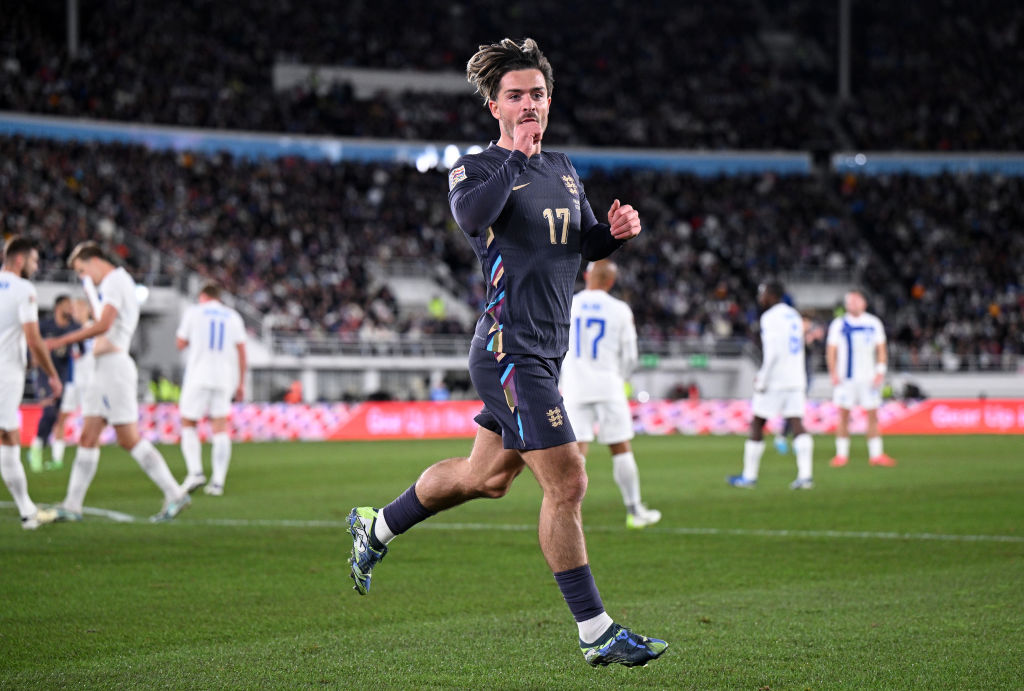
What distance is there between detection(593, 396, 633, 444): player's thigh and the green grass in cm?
81

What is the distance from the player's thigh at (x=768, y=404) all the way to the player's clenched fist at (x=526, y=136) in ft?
31.2

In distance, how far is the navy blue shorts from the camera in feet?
15.6

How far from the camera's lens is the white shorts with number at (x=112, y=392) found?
10023mm

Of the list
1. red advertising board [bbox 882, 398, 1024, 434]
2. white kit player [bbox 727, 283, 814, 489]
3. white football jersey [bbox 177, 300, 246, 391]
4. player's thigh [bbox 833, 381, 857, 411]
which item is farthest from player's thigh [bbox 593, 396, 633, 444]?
red advertising board [bbox 882, 398, 1024, 434]

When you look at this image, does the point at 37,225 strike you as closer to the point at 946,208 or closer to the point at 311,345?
the point at 311,345

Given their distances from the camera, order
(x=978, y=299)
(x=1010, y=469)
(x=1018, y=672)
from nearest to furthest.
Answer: (x=1018, y=672) → (x=1010, y=469) → (x=978, y=299)

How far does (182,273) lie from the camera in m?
32.8

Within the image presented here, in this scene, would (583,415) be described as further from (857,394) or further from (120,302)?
(857,394)

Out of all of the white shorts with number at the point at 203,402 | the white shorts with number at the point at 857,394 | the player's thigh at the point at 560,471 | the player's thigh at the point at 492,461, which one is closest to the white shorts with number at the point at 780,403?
the white shorts with number at the point at 857,394

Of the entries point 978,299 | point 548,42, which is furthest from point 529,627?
point 548,42

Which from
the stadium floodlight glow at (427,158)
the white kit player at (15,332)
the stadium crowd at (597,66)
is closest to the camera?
the white kit player at (15,332)

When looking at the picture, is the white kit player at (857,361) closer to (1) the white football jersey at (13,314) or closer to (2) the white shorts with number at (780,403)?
(2) the white shorts with number at (780,403)

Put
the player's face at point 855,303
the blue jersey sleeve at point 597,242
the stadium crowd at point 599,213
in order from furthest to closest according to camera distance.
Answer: the stadium crowd at point 599,213 < the player's face at point 855,303 < the blue jersey sleeve at point 597,242

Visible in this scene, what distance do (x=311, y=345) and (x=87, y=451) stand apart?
22.5 metres
